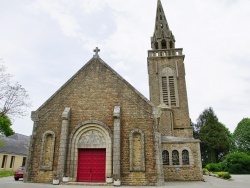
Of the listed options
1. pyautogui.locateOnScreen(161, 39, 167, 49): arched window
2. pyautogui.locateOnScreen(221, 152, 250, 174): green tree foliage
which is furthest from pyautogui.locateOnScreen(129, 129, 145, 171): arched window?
pyautogui.locateOnScreen(161, 39, 167, 49): arched window

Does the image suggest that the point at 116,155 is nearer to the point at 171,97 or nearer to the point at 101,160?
the point at 101,160

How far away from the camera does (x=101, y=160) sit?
15.1 metres

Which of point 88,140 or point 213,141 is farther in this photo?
point 213,141

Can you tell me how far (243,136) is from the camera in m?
47.9

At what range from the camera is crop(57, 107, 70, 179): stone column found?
46.3ft

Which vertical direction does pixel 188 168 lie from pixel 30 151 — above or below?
below

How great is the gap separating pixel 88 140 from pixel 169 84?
1837 cm

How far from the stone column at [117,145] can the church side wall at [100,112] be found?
484 mm

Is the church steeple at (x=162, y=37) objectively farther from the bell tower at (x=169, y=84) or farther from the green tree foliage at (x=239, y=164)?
the green tree foliage at (x=239, y=164)

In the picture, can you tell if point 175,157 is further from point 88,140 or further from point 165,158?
point 88,140

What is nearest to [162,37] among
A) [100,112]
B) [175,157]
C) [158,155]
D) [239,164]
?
[239,164]

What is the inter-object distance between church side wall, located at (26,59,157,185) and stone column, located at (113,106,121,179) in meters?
0.48

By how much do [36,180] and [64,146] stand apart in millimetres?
2963

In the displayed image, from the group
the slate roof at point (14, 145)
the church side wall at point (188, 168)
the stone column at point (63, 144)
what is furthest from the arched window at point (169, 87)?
the slate roof at point (14, 145)
